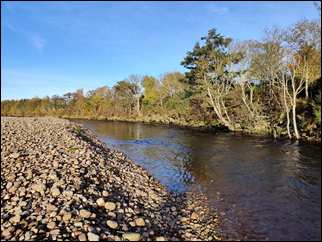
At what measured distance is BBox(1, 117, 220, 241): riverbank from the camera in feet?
23.9

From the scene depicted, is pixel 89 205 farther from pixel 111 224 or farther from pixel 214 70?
pixel 214 70

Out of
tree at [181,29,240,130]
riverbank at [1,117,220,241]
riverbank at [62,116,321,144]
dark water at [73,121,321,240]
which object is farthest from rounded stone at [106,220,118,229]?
tree at [181,29,240,130]

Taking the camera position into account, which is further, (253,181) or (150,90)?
(150,90)

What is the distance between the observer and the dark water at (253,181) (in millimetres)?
8703

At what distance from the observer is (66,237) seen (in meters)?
6.85

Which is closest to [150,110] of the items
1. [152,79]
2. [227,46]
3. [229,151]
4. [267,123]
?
[152,79]

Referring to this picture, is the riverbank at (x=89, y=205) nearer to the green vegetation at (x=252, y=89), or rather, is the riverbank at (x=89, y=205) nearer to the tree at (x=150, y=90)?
the green vegetation at (x=252, y=89)

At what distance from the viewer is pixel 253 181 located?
1361 centimetres

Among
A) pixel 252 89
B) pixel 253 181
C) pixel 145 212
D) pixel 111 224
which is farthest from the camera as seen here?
pixel 252 89

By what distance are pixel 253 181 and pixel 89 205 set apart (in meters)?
7.94

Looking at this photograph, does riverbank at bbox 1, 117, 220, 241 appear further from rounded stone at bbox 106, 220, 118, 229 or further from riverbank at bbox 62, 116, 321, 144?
riverbank at bbox 62, 116, 321, 144

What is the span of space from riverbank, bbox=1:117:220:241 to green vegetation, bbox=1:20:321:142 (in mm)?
20157

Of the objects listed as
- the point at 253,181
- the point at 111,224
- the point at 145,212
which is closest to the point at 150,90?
the point at 253,181

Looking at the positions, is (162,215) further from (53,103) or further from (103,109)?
(53,103)
